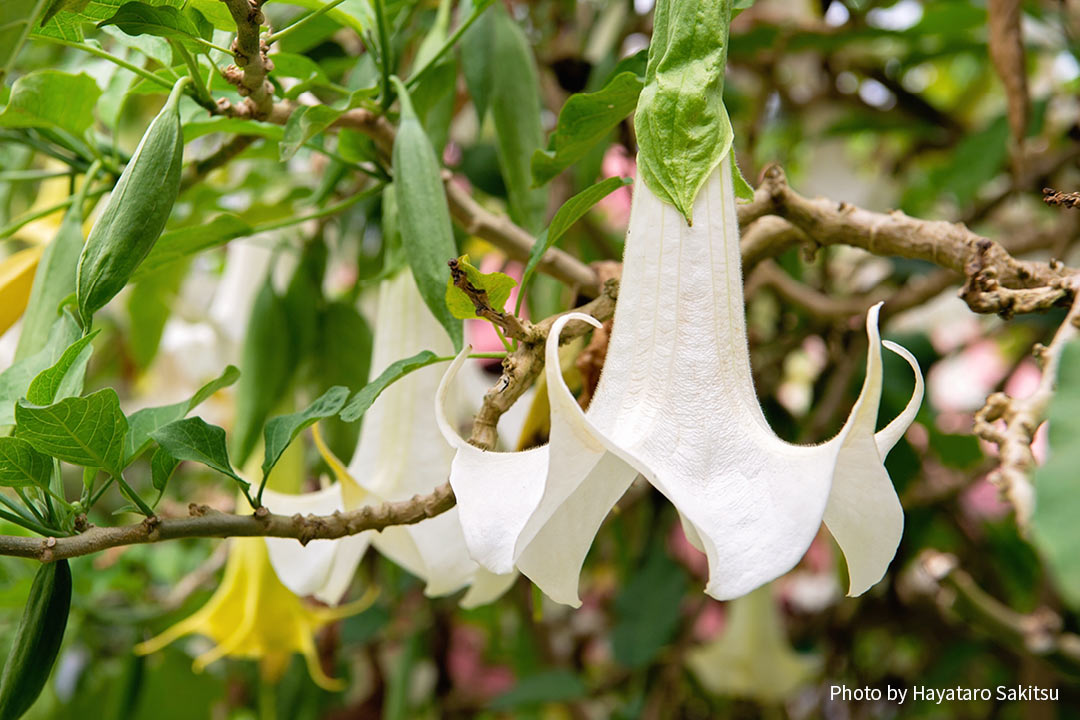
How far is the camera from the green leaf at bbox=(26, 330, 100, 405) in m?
0.38

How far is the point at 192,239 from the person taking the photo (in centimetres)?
53

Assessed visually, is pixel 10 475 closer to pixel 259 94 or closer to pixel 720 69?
pixel 259 94

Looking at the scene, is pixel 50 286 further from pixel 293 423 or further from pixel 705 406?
pixel 705 406

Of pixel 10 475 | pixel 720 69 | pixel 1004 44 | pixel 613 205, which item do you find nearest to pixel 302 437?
pixel 10 475

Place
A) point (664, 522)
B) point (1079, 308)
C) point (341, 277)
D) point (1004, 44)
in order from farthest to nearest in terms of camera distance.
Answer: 1. point (341, 277)
2. point (664, 522)
3. point (1004, 44)
4. point (1079, 308)

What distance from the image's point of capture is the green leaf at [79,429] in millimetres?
364

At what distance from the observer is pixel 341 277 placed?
1.50 metres

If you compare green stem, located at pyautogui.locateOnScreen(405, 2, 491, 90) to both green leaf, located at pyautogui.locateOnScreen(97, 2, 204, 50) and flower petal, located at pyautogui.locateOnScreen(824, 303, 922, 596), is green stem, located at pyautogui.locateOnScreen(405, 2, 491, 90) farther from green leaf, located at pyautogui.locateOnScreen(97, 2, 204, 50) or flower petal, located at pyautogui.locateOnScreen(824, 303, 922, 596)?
flower petal, located at pyautogui.locateOnScreen(824, 303, 922, 596)

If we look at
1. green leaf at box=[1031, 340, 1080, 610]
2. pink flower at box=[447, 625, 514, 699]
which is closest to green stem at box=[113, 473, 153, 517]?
green leaf at box=[1031, 340, 1080, 610]

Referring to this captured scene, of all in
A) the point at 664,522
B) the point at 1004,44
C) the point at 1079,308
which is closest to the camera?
the point at 1079,308

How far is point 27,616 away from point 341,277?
3.74 feet

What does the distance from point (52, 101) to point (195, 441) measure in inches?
8.5

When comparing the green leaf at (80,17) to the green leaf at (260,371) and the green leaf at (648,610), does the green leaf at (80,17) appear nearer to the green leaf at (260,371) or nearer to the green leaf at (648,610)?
the green leaf at (260,371)

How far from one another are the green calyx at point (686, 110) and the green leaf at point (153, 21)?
196 millimetres
